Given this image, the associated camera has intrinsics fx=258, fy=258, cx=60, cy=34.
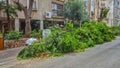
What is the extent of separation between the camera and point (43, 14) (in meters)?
33.4

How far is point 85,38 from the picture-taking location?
61.2 feet

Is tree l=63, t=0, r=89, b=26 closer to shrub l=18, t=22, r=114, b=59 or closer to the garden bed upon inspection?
shrub l=18, t=22, r=114, b=59

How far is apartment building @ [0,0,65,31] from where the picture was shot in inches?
1161

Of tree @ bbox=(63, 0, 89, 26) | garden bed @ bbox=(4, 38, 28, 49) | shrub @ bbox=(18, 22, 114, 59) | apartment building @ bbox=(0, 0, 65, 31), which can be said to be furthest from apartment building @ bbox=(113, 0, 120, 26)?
garden bed @ bbox=(4, 38, 28, 49)

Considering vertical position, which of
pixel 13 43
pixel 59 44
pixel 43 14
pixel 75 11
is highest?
pixel 75 11

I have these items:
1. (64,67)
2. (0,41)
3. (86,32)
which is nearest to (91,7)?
(86,32)

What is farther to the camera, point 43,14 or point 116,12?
point 116,12

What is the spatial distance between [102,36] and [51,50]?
983 centimetres

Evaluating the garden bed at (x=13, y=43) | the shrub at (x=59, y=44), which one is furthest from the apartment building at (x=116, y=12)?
the garden bed at (x=13, y=43)

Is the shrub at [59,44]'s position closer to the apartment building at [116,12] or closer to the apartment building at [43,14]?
the apartment building at [43,14]

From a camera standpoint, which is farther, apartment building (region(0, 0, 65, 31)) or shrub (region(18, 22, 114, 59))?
apartment building (region(0, 0, 65, 31))

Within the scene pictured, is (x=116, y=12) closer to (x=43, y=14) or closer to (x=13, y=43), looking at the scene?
(x=43, y=14)

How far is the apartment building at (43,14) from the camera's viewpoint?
29.5 meters

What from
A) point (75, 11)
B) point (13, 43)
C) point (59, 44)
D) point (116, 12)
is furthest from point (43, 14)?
point (116, 12)
